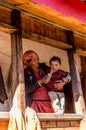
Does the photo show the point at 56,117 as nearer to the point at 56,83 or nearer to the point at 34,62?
the point at 56,83

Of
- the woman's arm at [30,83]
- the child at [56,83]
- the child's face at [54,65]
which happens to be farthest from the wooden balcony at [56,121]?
the child's face at [54,65]

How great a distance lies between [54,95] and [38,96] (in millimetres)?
357

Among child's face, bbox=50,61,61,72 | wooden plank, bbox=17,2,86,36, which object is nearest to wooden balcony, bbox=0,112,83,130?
child's face, bbox=50,61,61,72

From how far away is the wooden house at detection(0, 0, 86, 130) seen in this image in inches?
154

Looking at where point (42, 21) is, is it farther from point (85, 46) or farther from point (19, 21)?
point (85, 46)

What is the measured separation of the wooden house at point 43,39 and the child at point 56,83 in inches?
9.2

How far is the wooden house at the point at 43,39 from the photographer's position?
3908 millimetres

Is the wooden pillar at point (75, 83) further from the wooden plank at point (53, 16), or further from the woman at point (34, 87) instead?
the woman at point (34, 87)

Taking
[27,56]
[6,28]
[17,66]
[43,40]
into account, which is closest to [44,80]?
[27,56]

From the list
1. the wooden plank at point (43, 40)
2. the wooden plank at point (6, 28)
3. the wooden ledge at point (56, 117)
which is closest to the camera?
the wooden plank at point (6, 28)

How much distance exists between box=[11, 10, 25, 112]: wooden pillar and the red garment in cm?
90

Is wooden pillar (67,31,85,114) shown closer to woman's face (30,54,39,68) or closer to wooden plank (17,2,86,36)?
wooden plank (17,2,86,36)

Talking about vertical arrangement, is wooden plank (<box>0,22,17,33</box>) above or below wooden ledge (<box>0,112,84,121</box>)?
above

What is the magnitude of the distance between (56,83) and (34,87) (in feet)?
2.17
